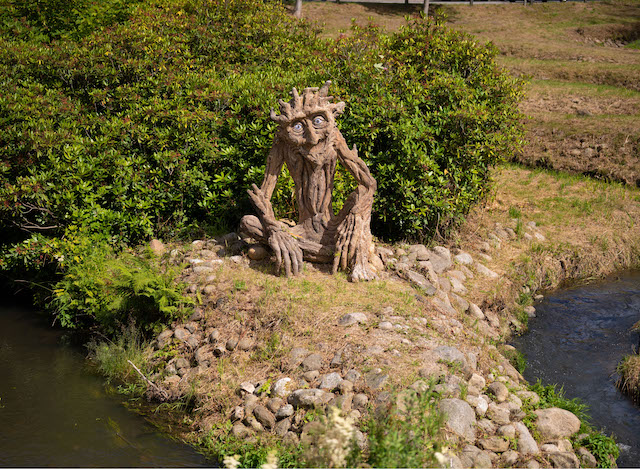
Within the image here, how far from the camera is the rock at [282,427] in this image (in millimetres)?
6016

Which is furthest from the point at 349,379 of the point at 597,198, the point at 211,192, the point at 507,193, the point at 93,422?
the point at 597,198

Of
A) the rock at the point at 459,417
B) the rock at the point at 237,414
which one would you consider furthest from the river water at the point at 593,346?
the rock at the point at 237,414

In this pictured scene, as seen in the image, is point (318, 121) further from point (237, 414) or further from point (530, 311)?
point (530, 311)

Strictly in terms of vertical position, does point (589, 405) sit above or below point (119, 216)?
below

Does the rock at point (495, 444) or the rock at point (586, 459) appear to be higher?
the rock at point (495, 444)

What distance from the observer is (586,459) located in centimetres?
582

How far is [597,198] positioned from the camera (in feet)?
40.2

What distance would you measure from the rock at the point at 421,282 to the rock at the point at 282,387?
8.10 feet

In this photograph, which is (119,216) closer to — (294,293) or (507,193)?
(294,293)

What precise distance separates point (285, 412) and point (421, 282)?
115 inches

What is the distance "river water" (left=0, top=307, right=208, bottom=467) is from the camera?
598cm

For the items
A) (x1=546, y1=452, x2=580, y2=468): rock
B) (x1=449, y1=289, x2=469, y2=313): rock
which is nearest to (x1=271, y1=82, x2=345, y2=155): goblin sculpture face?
(x1=449, y1=289, x2=469, y2=313): rock

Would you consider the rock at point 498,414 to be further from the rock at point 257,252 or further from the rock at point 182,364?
the rock at point 257,252

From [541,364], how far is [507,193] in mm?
5206
